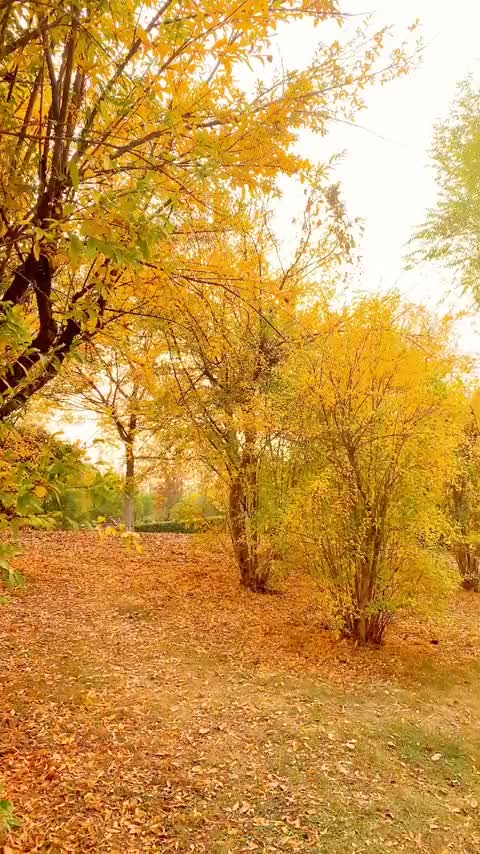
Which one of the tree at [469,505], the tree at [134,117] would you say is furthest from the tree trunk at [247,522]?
the tree at [134,117]

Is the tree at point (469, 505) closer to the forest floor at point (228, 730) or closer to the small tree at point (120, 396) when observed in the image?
the forest floor at point (228, 730)

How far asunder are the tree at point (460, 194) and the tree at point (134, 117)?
931 centimetres

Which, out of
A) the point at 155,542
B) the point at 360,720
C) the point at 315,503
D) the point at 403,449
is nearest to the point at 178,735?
the point at 360,720

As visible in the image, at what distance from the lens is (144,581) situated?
8461 millimetres

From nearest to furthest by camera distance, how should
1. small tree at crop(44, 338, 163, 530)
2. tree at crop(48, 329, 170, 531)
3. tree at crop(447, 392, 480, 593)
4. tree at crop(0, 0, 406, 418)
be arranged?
tree at crop(0, 0, 406, 418)
tree at crop(48, 329, 170, 531)
small tree at crop(44, 338, 163, 530)
tree at crop(447, 392, 480, 593)

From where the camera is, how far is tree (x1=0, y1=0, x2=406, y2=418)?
1.79 m

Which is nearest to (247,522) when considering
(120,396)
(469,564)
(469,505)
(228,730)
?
(228,730)

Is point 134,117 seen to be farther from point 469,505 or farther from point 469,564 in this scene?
point 469,564

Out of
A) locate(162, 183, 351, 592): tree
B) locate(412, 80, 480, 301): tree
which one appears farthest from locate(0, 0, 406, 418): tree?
locate(412, 80, 480, 301): tree

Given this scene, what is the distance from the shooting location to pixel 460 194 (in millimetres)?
10938

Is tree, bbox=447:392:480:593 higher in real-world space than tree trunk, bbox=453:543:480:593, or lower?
higher

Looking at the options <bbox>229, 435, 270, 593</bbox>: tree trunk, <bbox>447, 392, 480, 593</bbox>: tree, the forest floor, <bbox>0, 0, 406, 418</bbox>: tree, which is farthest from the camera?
<bbox>447, 392, 480, 593</bbox>: tree

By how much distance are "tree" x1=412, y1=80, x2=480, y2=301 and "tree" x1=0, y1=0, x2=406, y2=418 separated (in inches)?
366

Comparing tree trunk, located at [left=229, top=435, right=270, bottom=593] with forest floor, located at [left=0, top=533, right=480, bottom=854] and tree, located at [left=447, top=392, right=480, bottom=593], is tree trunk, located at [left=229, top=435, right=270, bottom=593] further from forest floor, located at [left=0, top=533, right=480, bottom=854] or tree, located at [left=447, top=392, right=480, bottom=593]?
tree, located at [left=447, top=392, right=480, bottom=593]
